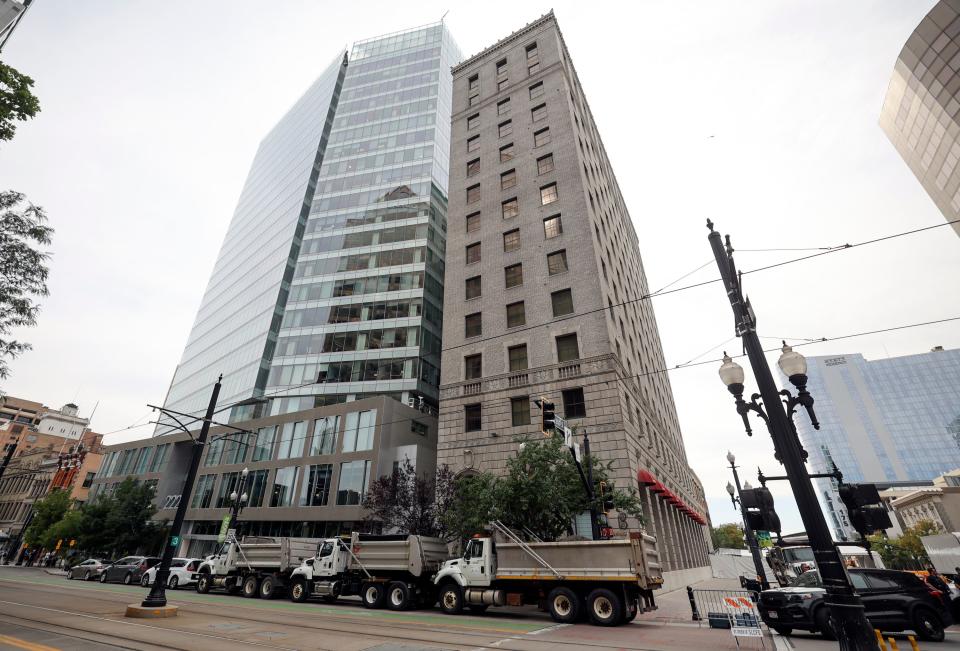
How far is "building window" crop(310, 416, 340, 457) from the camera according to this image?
37541 millimetres

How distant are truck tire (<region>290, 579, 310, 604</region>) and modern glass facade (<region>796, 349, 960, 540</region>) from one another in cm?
17602

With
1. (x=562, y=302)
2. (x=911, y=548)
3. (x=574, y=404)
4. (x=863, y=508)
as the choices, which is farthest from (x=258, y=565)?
(x=911, y=548)

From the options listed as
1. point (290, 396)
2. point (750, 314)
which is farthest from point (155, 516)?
point (750, 314)

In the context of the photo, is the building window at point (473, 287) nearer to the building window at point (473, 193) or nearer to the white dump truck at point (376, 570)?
the building window at point (473, 193)

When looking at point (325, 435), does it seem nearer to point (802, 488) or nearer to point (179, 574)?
point (179, 574)

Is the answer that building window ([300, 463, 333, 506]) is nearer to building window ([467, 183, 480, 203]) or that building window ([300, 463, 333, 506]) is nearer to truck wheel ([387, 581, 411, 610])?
truck wheel ([387, 581, 411, 610])

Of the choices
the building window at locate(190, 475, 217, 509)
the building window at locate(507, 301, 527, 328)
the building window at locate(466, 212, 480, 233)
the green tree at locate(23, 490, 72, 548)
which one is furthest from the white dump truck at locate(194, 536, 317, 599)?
the green tree at locate(23, 490, 72, 548)

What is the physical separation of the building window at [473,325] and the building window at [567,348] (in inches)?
248

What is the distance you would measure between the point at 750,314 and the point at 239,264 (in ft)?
266

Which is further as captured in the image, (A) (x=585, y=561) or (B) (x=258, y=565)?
(B) (x=258, y=565)

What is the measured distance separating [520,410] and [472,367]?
5.18 meters

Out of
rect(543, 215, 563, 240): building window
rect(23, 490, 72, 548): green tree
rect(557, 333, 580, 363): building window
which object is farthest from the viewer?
rect(23, 490, 72, 548): green tree

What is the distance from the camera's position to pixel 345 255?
2109 inches

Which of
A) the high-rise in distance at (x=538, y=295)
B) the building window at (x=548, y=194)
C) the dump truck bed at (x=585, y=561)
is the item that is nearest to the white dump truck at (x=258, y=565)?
the high-rise in distance at (x=538, y=295)
